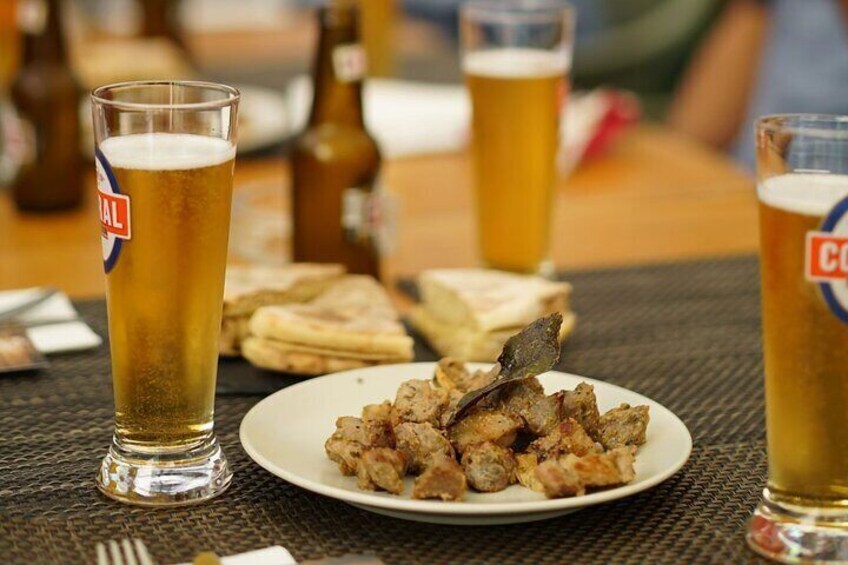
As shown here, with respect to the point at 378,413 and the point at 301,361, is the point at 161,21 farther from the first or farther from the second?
the point at 378,413

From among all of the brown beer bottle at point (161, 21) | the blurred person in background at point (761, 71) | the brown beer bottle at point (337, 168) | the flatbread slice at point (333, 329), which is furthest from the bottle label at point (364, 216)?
the blurred person in background at point (761, 71)

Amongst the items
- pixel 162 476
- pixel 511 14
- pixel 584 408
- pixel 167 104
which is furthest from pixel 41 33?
pixel 584 408

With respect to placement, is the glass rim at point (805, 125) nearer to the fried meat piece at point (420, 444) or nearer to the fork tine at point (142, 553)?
the fried meat piece at point (420, 444)

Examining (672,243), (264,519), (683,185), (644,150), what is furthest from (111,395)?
(644,150)

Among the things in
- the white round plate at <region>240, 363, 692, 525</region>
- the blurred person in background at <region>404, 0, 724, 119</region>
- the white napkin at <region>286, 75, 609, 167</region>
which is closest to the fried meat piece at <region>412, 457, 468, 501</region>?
the white round plate at <region>240, 363, 692, 525</region>

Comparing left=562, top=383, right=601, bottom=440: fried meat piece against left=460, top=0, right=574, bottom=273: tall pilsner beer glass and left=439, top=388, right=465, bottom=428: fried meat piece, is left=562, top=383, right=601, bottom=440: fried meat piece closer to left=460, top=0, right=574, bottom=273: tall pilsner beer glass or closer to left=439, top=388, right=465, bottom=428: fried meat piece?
left=439, top=388, right=465, bottom=428: fried meat piece
